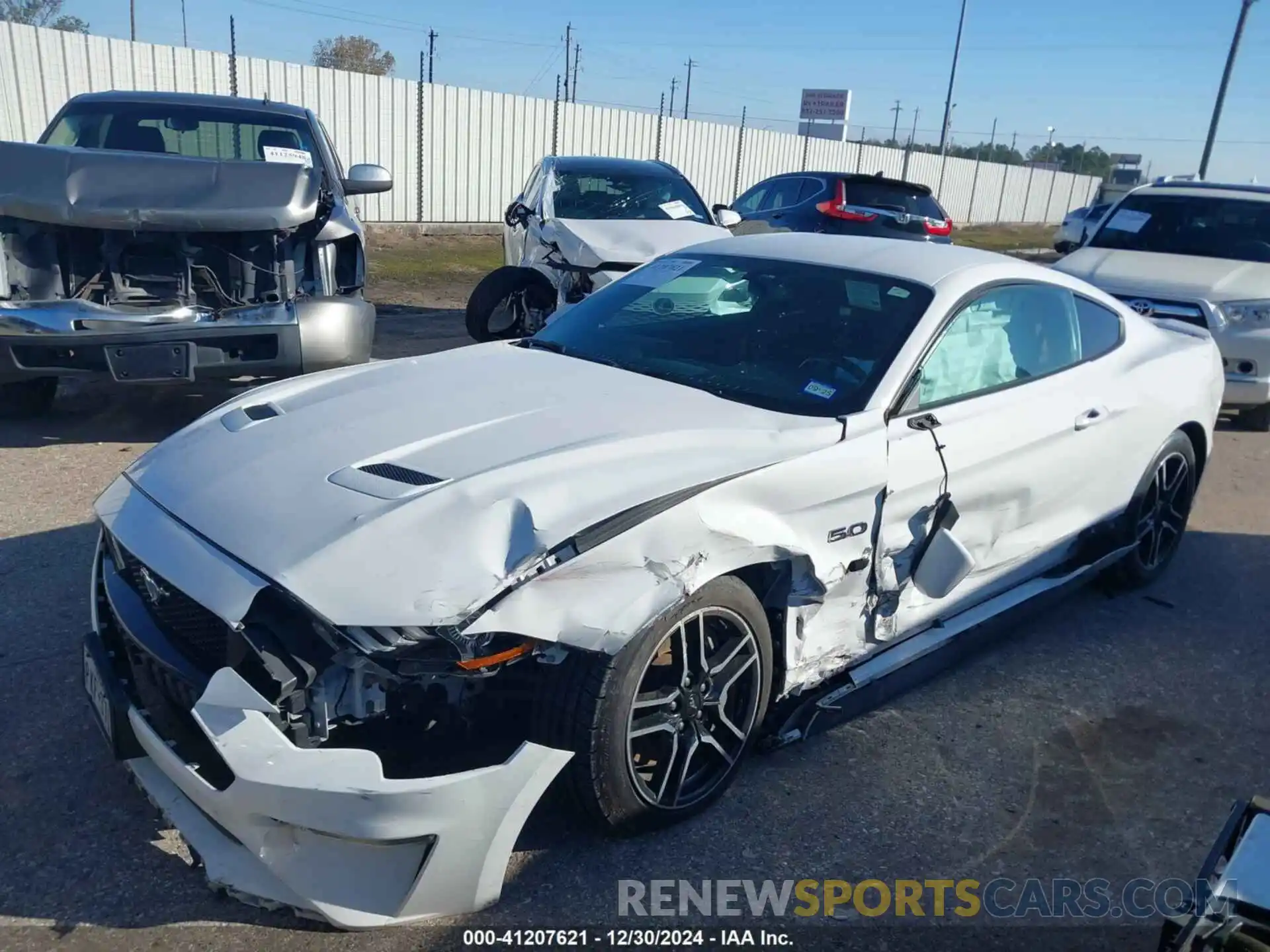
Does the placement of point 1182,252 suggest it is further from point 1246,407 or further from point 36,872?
point 36,872

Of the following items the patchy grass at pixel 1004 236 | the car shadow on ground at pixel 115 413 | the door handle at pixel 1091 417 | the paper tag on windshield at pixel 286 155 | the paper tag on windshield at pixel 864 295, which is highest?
the paper tag on windshield at pixel 286 155

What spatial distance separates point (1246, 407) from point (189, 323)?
765cm

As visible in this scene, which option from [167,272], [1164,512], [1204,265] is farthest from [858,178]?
[167,272]

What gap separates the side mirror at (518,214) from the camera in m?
8.78

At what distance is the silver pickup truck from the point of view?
5.31 metres

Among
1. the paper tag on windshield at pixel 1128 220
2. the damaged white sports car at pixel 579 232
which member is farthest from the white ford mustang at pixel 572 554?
the paper tag on windshield at pixel 1128 220

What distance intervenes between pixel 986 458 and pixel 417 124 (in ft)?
54.0

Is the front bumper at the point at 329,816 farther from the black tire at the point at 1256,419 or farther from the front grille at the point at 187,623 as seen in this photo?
the black tire at the point at 1256,419

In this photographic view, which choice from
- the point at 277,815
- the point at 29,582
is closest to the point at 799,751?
the point at 277,815

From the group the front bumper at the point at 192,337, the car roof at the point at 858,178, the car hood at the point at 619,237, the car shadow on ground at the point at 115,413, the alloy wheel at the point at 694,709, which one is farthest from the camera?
the car roof at the point at 858,178

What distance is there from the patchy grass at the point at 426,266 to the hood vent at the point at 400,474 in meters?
8.60

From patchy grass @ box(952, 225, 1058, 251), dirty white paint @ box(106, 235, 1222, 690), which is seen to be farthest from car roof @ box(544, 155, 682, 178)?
patchy grass @ box(952, 225, 1058, 251)

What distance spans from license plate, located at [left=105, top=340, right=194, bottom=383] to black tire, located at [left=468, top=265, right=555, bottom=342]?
1.93m

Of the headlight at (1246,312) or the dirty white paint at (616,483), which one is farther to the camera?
the headlight at (1246,312)
